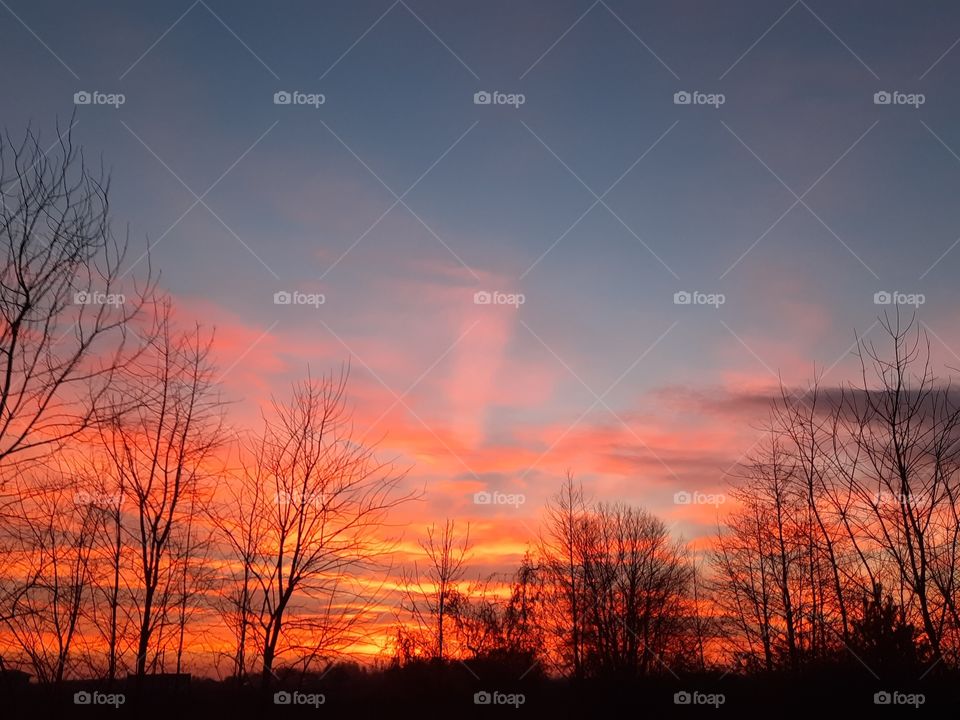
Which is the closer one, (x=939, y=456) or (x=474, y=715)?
(x=939, y=456)

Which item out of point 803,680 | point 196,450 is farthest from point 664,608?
point 196,450

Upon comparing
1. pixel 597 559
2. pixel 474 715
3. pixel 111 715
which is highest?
pixel 597 559

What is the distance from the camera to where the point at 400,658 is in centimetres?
2798

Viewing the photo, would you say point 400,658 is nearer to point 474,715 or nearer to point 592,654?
point 474,715

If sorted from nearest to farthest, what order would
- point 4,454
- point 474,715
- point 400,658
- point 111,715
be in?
1. point 4,454
2. point 111,715
3. point 474,715
4. point 400,658

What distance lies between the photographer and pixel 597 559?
3778 cm

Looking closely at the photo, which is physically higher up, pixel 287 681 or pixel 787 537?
pixel 787 537

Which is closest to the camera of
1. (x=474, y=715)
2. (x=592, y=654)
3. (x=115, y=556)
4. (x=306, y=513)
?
(x=115, y=556)

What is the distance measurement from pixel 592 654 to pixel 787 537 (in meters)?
11.6

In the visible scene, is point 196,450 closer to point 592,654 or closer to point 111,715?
point 111,715

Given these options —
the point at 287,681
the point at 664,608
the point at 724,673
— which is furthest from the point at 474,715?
the point at 664,608

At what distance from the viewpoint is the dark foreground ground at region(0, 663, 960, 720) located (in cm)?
1245

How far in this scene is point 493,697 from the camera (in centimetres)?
2253

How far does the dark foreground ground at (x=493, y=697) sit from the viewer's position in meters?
12.5
